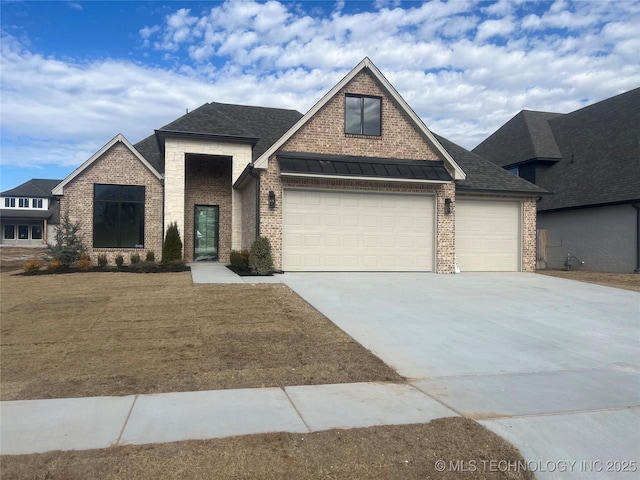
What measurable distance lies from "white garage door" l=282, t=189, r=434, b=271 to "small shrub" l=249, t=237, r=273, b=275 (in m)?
0.92

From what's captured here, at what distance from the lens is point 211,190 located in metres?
20.3

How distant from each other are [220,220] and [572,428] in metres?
17.2

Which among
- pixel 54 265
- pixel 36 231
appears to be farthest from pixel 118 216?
pixel 36 231

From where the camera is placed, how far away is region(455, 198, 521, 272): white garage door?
56.3 feet

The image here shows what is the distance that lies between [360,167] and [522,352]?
8.98 metres

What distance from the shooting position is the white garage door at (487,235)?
17.2 meters

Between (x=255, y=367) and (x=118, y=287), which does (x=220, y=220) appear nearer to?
(x=118, y=287)


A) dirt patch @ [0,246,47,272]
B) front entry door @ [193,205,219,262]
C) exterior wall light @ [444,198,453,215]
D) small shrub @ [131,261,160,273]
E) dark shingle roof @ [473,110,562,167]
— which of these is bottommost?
dirt patch @ [0,246,47,272]

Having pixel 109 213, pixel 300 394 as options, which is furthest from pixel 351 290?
pixel 109 213

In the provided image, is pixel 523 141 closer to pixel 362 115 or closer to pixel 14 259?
pixel 362 115

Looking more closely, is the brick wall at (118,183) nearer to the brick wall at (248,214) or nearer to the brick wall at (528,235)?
the brick wall at (248,214)

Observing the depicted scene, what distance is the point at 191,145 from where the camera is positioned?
18609 millimetres

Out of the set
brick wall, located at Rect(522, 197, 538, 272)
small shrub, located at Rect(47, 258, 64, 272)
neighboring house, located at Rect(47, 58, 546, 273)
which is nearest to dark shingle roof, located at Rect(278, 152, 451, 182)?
neighboring house, located at Rect(47, 58, 546, 273)

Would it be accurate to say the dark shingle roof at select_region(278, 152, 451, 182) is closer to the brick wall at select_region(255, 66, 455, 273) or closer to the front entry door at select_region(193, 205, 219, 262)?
the brick wall at select_region(255, 66, 455, 273)
